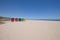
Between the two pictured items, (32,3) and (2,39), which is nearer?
(2,39)

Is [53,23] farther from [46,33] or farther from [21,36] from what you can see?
[21,36]

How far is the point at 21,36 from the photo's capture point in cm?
116

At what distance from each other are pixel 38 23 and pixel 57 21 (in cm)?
26

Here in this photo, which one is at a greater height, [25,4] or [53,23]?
[25,4]

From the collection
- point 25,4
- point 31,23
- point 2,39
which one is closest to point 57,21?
point 31,23

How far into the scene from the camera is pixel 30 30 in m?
1.23

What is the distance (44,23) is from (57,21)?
0.18m

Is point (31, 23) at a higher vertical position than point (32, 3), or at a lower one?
lower

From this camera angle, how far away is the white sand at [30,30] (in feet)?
3.74

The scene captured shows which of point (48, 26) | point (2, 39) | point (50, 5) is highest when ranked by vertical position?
point (50, 5)

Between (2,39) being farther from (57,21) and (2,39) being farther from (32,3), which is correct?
(57,21)

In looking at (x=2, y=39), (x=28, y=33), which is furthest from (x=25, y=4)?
(x=2, y=39)

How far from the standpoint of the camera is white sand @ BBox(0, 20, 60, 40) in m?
1.14

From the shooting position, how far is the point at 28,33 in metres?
1.20
